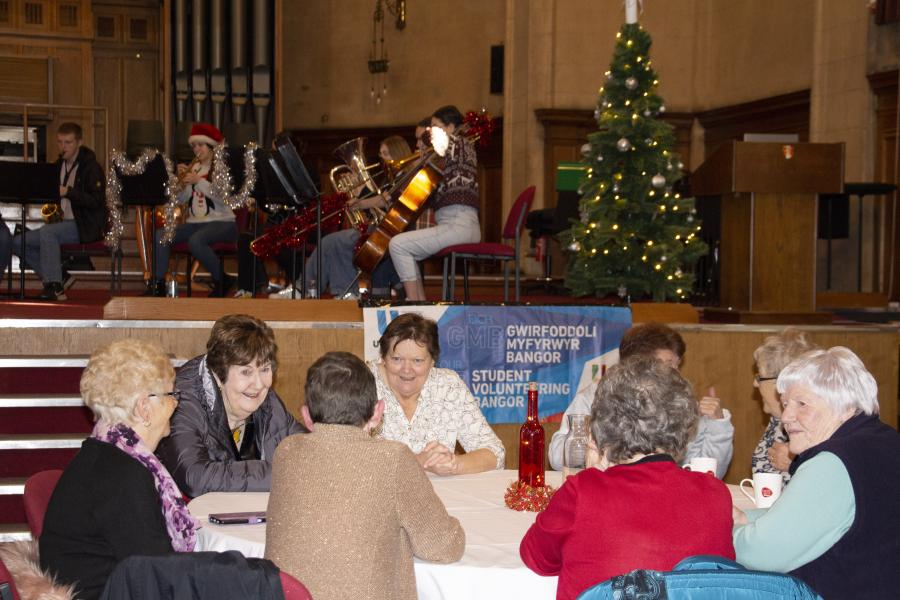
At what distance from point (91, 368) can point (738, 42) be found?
8.69 meters

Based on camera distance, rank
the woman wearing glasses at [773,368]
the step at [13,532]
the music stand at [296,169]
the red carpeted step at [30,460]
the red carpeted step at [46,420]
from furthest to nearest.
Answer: the music stand at [296,169], the red carpeted step at [46,420], the red carpeted step at [30,460], the step at [13,532], the woman wearing glasses at [773,368]

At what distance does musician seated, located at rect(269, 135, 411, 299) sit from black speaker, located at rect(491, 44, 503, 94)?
4513 mm

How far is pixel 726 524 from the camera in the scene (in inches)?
84.7

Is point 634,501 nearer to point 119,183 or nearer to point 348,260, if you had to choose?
point 348,260

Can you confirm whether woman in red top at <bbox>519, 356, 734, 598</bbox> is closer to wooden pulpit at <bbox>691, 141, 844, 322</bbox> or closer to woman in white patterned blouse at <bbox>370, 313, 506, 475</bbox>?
woman in white patterned blouse at <bbox>370, 313, 506, 475</bbox>

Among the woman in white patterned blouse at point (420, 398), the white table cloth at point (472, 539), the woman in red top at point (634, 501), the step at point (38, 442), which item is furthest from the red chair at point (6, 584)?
Answer: the step at point (38, 442)

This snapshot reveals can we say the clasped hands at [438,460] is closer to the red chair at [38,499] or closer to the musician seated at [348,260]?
the red chair at [38,499]

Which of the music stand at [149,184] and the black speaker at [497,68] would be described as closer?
the music stand at [149,184]

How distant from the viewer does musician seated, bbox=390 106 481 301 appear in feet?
19.2

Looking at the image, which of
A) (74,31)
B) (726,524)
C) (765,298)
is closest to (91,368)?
(726,524)

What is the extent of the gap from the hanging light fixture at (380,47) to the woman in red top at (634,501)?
31.9ft

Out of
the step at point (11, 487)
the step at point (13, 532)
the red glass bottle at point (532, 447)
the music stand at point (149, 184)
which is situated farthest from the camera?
the music stand at point (149, 184)

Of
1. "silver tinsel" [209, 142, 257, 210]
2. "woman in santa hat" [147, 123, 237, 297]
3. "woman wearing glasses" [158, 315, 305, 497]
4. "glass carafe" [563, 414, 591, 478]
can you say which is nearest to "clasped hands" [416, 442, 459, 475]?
"woman wearing glasses" [158, 315, 305, 497]

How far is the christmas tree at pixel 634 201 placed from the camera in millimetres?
6504
